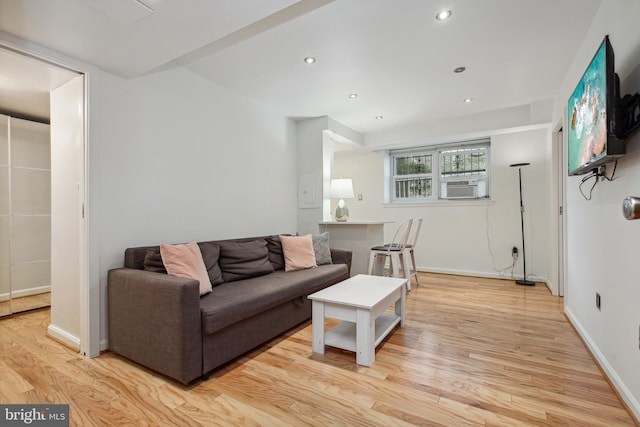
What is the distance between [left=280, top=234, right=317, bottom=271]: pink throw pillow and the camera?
3.16m

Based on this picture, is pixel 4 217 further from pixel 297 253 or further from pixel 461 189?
pixel 461 189

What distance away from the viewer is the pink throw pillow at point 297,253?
10.4 ft

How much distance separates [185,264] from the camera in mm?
2178

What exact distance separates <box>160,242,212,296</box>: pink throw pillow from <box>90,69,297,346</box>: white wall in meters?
0.46

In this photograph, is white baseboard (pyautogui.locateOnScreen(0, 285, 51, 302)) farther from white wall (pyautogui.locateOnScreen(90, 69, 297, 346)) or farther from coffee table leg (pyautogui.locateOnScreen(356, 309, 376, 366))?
coffee table leg (pyautogui.locateOnScreen(356, 309, 376, 366))

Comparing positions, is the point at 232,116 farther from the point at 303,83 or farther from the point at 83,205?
the point at 83,205

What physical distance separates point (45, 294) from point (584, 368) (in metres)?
5.30

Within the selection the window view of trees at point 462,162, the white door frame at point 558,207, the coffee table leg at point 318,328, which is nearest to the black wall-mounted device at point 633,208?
the coffee table leg at point 318,328

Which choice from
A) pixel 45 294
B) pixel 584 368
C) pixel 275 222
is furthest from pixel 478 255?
pixel 45 294

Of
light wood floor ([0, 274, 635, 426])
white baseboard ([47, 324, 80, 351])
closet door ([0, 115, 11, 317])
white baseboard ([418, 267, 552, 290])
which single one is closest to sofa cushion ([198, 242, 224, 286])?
light wood floor ([0, 274, 635, 426])

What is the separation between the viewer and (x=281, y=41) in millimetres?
2377

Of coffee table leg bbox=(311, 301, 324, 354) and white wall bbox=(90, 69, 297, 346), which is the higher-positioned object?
white wall bbox=(90, 69, 297, 346)

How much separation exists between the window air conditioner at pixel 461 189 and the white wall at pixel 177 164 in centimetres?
299

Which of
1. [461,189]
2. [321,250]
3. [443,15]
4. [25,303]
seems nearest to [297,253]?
[321,250]
